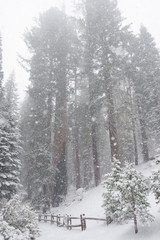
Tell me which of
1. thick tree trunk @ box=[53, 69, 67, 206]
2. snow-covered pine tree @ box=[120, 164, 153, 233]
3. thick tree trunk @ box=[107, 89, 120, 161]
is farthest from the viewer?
thick tree trunk @ box=[53, 69, 67, 206]

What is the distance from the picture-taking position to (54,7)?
24766 millimetres

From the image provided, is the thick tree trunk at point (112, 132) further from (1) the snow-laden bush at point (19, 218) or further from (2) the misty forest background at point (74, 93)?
(1) the snow-laden bush at point (19, 218)

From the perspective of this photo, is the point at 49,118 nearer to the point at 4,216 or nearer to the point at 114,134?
the point at 114,134

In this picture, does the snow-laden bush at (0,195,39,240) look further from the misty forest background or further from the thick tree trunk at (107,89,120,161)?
the thick tree trunk at (107,89,120,161)

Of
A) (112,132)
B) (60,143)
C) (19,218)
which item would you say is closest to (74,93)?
(60,143)

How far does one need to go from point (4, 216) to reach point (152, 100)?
18963mm

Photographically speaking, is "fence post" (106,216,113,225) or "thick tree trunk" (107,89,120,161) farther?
"thick tree trunk" (107,89,120,161)

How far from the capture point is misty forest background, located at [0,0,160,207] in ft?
57.2

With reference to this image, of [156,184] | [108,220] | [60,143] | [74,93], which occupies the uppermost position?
[74,93]

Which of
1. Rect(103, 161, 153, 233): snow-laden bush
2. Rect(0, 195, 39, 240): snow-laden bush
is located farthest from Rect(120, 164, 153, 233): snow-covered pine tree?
Rect(0, 195, 39, 240): snow-laden bush

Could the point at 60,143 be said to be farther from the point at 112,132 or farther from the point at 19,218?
the point at 19,218

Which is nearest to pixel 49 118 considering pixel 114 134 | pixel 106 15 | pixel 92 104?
pixel 92 104

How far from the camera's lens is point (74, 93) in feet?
80.8

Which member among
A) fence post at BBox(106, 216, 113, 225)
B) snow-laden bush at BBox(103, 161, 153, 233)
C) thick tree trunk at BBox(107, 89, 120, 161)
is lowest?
fence post at BBox(106, 216, 113, 225)
